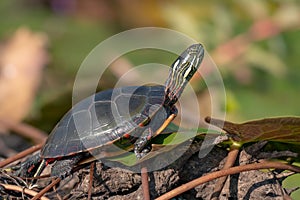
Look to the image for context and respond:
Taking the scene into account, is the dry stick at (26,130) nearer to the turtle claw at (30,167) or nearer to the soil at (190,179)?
the turtle claw at (30,167)

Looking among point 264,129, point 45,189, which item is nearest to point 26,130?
point 45,189

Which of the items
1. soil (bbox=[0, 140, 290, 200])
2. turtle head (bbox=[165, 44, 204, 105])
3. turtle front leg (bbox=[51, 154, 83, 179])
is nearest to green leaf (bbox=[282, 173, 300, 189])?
soil (bbox=[0, 140, 290, 200])

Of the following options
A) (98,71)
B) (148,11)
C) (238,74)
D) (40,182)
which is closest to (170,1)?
(148,11)

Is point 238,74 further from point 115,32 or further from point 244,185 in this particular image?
point 244,185

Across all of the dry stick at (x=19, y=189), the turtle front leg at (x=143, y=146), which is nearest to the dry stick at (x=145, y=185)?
the turtle front leg at (x=143, y=146)

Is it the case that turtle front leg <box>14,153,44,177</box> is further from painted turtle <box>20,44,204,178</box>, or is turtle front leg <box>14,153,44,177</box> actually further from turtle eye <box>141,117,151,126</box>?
turtle eye <box>141,117,151,126</box>

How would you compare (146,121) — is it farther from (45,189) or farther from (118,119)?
(45,189)

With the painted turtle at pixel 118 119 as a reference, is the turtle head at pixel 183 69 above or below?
above
